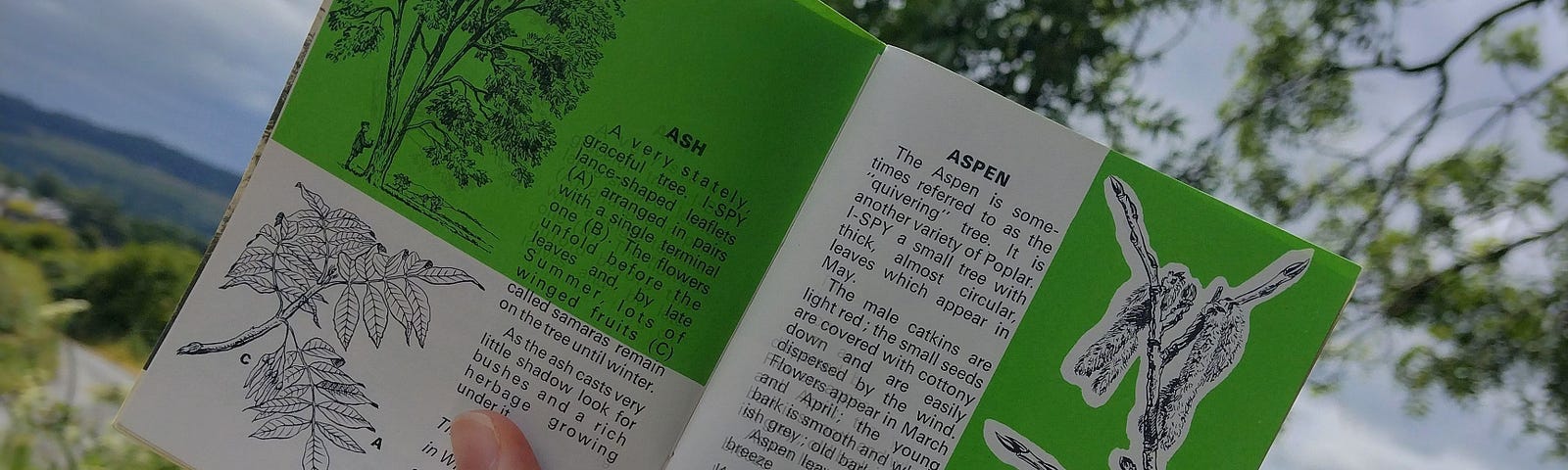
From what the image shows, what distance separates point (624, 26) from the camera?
0.49 m

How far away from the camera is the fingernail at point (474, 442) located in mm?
475

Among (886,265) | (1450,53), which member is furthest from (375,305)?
(1450,53)

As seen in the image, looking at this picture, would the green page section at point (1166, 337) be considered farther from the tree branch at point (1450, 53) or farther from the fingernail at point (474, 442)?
the tree branch at point (1450, 53)

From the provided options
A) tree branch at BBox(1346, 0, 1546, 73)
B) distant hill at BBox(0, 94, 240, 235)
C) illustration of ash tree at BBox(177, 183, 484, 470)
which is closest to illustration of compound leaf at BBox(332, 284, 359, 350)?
illustration of ash tree at BBox(177, 183, 484, 470)

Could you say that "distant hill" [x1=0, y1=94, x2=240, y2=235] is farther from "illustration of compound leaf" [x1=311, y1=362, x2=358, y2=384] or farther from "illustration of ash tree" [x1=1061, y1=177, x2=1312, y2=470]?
"illustration of ash tree" [x1=1061, y1=177, x2=1312, y2=470]

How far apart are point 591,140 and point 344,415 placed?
222mm

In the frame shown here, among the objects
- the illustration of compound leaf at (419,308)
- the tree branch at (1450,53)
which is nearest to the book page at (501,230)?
the illustration of compound leaf at (419,308)

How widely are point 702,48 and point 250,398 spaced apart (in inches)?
13.4

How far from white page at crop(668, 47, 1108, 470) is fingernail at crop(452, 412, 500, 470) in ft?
0.38

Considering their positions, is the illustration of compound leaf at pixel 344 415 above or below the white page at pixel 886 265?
below

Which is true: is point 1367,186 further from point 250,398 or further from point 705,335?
point 250,398

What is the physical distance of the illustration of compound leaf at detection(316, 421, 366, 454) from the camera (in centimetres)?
51

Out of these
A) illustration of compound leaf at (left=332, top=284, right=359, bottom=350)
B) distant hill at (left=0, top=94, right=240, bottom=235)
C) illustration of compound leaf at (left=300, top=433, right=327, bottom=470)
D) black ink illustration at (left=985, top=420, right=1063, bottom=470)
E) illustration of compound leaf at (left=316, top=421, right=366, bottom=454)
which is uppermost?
black ink illustration at (left=985, top=420, right=1063, bottom=470)

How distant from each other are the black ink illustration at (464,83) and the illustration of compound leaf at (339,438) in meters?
0.14
